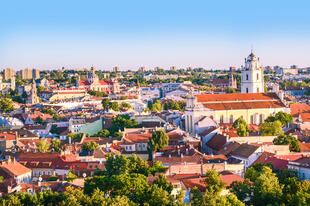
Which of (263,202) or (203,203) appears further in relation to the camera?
(263,202)

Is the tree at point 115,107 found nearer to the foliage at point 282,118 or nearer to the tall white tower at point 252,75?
the tall white tower at point 252,75

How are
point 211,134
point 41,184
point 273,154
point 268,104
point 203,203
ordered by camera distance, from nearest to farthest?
point 203,203, point 41,184, point 273,154, point 211,134, point 268,104

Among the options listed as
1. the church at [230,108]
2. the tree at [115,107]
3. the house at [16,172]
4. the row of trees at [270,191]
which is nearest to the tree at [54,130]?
the church at [230,108]

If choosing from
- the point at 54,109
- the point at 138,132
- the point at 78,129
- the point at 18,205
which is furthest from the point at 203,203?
the point at 54,109

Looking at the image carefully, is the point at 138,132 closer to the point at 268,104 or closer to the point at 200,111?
the point at 200,111

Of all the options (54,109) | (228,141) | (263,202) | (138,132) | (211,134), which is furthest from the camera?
(54,109)

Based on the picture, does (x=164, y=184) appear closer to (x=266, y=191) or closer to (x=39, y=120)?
(x=266, y=191)
